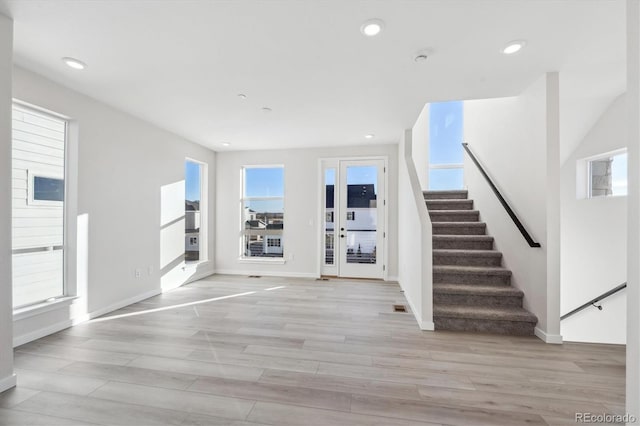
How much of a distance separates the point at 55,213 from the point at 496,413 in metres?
4.27

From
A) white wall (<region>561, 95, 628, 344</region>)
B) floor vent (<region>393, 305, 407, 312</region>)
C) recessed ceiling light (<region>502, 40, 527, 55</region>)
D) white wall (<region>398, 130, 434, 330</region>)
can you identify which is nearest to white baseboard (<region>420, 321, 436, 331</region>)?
white wall (<region>398, 130, 434, 330</region>)

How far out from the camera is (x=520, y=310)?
2836 mm

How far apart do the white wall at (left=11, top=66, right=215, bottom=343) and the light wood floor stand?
16.9 inches

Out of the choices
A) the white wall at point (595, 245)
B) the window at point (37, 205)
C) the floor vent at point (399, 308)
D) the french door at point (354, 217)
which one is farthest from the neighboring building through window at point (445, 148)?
the window at point (37, 205)

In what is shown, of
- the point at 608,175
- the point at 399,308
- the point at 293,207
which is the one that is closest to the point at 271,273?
the point at 293,207

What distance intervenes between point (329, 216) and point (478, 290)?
9.50ft

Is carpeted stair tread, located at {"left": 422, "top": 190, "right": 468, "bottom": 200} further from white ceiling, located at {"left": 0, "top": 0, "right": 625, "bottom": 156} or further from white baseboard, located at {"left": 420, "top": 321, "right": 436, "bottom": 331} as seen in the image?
white baseboard, located at {"left": 420, "top": 321, "right": 436, "bottom": 331}

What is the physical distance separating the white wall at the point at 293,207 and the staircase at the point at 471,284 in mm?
1268

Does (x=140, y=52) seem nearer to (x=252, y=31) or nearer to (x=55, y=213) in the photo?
(x=252, y=31)

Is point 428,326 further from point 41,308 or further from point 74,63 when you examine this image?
point 74,63

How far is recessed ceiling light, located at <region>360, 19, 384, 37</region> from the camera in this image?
71.9 inches

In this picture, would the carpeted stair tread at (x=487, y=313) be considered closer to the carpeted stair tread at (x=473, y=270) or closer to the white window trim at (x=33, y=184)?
the carpeted stair tread at (x=473, y=270)

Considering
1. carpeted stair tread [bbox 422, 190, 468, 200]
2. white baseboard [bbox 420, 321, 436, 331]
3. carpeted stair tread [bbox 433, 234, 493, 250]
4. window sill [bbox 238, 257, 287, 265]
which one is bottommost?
white baseboard [bbox 420, 321, 436, 331]

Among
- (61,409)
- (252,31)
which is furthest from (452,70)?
(61,409)
